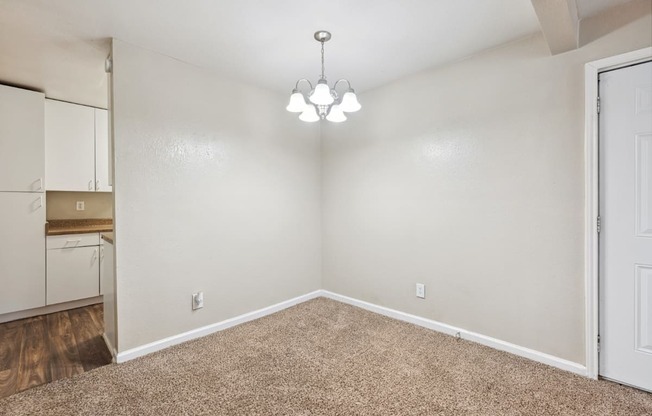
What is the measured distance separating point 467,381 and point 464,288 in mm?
785

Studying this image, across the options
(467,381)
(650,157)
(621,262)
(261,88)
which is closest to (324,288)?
(467,381)

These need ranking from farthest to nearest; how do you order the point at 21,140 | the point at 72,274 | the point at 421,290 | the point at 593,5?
the point at 72,274 → the point at 21,140 → the point at 421,290 → the point at 593,5

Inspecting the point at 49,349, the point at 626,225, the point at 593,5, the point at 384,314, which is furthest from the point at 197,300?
the point at 593,5

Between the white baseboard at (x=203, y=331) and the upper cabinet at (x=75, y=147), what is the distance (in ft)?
7.55

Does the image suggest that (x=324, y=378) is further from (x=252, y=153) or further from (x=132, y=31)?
(x=132, y=31)

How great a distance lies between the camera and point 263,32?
215 cm

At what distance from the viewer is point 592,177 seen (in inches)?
76.5

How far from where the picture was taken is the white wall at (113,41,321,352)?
230cm

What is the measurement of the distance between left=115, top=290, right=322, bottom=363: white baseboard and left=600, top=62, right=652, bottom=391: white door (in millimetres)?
2592

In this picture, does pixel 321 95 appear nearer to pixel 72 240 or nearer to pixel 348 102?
pixel 348 102

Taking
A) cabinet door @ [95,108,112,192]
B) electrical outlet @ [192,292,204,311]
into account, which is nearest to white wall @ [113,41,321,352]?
electrical outlet @ [192,292,204,311]

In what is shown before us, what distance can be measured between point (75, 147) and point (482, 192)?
4288mm

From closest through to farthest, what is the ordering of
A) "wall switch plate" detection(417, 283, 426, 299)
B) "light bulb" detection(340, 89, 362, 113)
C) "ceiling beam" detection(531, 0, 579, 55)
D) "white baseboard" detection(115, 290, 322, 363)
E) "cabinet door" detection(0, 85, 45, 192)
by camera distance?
"ceiling beam" detection(531, 0, 579, 55), "light bulb" detection(340, 89, 362, 113), "white baseboard" detection(115, 290, 322, 363), "wall switch plate" detection(417, 283, 426, 299), "cabinet door" detection(0, 85, 45, 192)

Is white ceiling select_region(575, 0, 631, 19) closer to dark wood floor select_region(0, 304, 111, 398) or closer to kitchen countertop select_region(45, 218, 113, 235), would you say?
dark wood floor select_region(0, 304, 111, 398)
